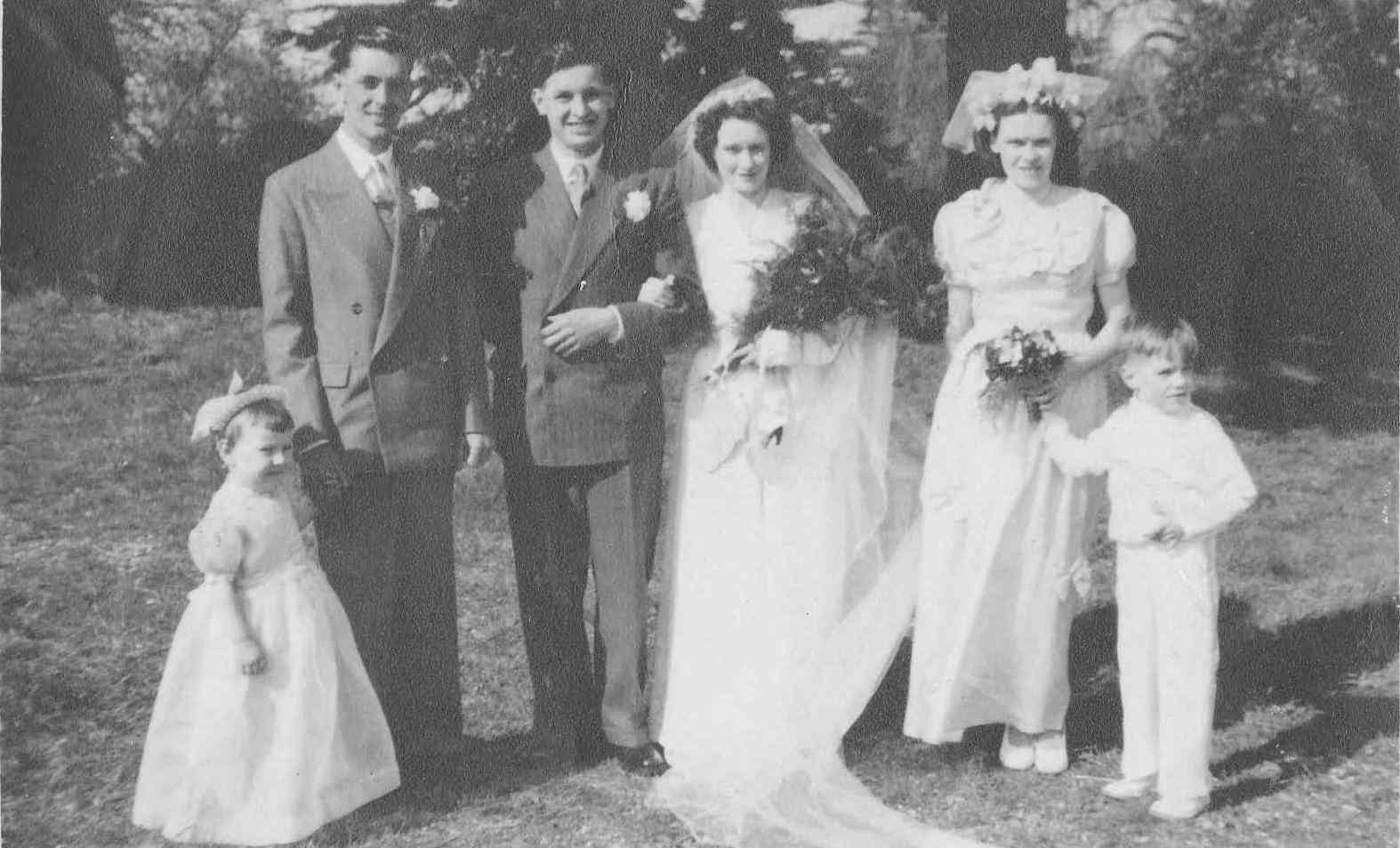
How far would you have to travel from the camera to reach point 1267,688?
5551 mm

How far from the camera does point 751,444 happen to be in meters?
4.51

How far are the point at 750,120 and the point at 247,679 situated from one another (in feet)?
7.58

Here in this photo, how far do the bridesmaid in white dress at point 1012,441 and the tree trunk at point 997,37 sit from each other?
7.62 feet

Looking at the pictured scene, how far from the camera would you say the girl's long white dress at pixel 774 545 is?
4480mm

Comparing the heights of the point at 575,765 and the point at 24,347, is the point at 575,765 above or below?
below

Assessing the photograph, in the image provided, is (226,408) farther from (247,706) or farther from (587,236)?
(587,236)

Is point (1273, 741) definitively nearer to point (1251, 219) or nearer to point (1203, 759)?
→ point (1203, 759)

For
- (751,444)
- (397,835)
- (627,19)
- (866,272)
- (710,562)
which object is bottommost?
(397,835)

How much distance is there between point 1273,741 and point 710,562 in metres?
2.22

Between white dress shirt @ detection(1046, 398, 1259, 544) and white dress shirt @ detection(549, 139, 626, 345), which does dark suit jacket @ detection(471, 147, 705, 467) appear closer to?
white dress shirt @ detection(549, 139, 626, 345)

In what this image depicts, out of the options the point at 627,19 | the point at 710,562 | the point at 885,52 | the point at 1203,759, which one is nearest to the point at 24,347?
the point at 627,19

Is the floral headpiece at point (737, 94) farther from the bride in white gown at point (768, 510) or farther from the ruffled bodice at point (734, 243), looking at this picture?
Result: the ruffled bodice at point (734, 243)

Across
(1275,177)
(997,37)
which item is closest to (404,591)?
(997,37)

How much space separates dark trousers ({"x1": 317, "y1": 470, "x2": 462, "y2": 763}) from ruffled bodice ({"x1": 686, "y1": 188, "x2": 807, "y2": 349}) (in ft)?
3.54
